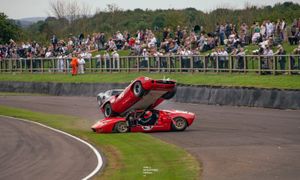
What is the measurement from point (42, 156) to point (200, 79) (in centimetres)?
2054

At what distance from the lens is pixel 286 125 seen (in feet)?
85.6

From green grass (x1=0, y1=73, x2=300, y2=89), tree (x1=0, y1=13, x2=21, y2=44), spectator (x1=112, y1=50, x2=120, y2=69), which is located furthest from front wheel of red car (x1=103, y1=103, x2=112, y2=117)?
tree (x1=0, y1=13, x2=21, y2=44)

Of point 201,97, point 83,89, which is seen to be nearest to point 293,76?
point 201,97

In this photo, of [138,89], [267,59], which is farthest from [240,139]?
[267,59]

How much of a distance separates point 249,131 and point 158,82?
329 cm

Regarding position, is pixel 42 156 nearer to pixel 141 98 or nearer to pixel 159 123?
pixel 141 98

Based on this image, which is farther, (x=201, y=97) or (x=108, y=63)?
(x=108, y=63)

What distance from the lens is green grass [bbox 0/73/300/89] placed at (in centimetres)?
3457

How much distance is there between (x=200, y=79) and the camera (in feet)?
133

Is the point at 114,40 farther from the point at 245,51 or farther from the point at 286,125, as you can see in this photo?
the point at 286,125

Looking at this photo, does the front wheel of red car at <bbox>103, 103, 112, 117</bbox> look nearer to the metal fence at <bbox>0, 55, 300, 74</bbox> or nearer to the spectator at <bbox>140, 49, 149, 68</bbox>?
the metal fence at <bbox>0, 55, 300, 74</bbox>

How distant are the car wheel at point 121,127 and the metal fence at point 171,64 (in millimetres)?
10654

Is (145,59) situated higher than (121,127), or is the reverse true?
(145,59)

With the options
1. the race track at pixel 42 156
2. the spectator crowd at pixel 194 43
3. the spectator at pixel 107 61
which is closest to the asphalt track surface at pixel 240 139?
the race track at pixel 42 156
